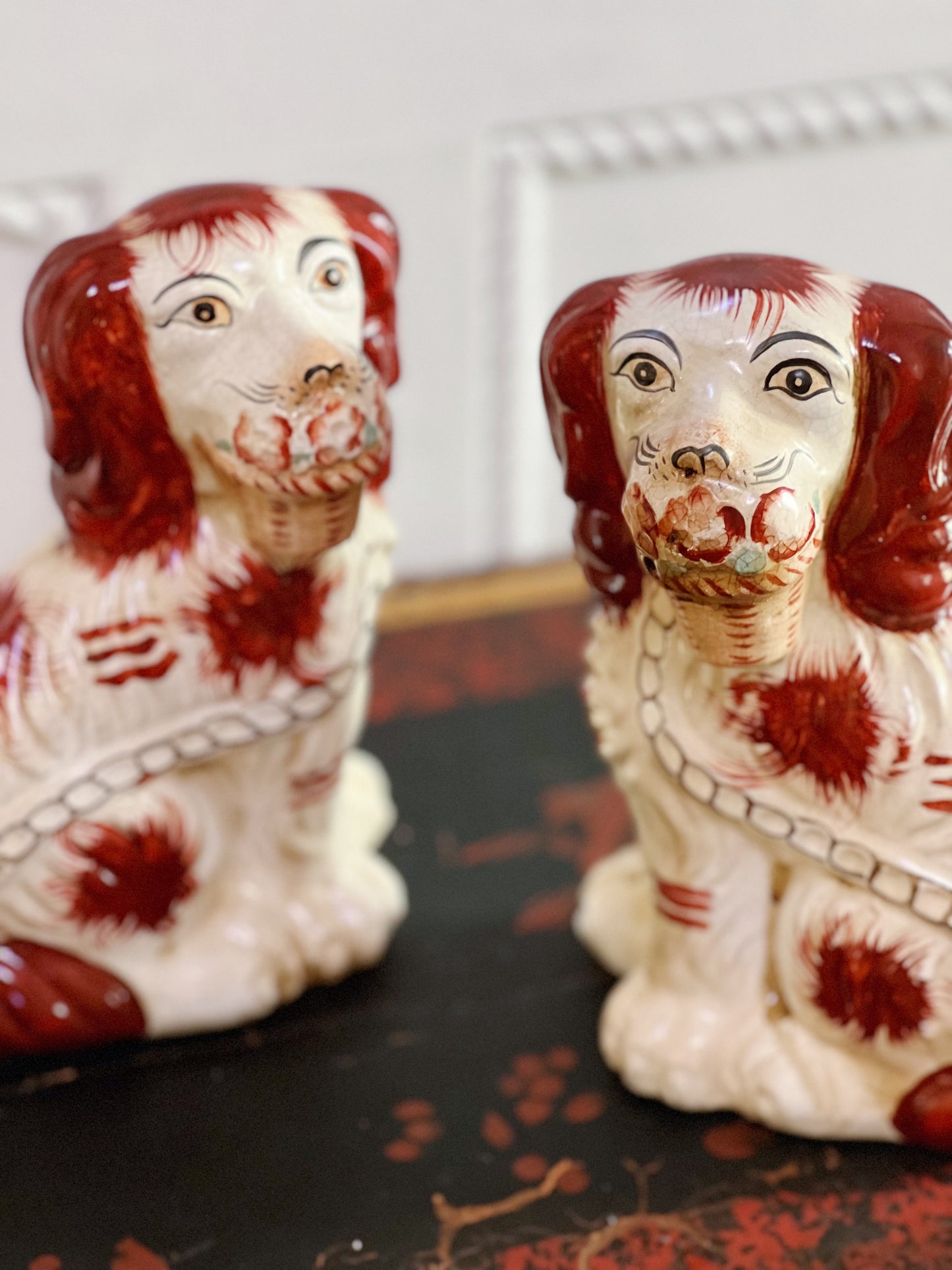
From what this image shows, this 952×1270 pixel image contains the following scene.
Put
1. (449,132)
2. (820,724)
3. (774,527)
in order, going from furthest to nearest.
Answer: (449,132) → (820,724) → (774,527)

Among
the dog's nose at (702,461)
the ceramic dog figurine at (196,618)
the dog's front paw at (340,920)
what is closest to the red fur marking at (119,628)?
the ceramic dog figurine at (196,618)

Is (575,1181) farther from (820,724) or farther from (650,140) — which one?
(650,140)

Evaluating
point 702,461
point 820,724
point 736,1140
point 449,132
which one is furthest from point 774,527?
point 449,132

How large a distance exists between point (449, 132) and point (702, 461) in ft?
2.84

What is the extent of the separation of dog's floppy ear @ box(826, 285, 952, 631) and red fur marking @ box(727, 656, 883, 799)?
0.04 meters

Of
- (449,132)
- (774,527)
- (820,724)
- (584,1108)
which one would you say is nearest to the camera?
(774,527)

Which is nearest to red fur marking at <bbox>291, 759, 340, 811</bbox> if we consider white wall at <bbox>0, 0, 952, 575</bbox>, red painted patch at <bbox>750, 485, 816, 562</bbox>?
red painted patch at <bbox>750, 485, 816, 562</bbox>

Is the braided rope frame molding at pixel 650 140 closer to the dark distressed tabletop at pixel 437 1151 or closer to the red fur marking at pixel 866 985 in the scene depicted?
the dark distressed tabletop at pixel 437 1151

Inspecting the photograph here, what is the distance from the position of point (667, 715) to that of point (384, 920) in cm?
27

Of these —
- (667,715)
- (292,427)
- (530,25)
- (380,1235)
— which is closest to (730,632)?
(667,715)

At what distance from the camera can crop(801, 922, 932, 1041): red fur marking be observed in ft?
2.50

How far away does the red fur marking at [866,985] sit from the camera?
30.0 inches

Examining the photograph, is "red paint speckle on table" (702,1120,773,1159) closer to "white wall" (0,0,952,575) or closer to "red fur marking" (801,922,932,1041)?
"red fur marking" (801,922,932,1041)

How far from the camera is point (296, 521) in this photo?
793 mm
